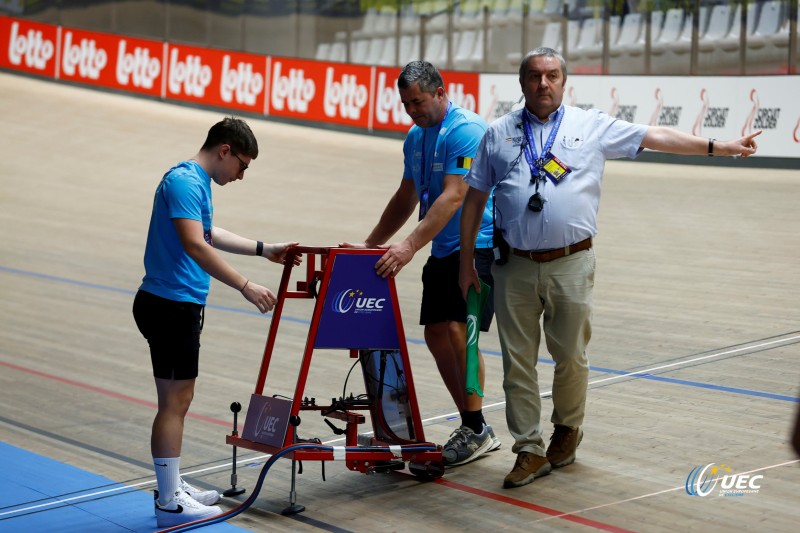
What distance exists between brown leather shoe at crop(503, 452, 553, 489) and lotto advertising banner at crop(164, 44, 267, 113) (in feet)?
53.9

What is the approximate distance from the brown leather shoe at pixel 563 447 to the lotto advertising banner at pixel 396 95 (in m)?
13.2

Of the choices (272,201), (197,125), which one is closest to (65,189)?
(272,201)

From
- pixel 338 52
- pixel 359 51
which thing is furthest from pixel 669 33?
pixel 338 52

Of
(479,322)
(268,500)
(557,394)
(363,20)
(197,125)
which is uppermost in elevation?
(363,20)

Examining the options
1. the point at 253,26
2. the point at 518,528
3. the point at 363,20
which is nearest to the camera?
the point at 518,528

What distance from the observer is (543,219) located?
4418mm

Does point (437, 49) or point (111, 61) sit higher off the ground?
point (437, 49)

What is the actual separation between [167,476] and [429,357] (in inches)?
128

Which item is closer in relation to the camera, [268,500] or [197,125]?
[268,500]

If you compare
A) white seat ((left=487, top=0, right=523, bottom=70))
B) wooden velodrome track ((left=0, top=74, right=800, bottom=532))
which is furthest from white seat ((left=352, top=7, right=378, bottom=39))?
wooden velodrome track ((left=0, top=74, right=800, bottom=532))

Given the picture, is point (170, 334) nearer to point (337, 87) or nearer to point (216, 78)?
point (337, 87)

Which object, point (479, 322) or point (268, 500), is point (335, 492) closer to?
point (268, 500)

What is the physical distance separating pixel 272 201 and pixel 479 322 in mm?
10096

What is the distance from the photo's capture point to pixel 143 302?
4082 mm
